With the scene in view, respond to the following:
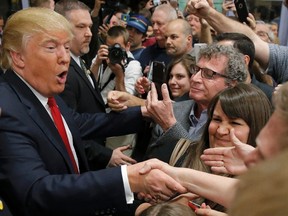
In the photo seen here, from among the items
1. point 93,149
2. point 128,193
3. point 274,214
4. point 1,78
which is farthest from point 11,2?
point 274,214

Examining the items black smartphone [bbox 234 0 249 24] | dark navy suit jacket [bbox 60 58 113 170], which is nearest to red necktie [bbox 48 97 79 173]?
dark navy suit jacket [bbox 60 58 113 170]

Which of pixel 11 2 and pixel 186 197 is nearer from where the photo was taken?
pixel 186 197

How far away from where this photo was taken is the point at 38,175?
1351 mm

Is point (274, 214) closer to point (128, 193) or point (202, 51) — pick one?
point (128, 193)

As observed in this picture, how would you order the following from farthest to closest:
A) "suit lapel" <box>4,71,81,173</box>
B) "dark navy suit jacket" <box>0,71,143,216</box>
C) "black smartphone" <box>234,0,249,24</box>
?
"black smartphone" <box>234,0,249,24</box> → "suit lapel" <box>4,71,81,173</box> → "dark navy suit jacket" <box>0,71,143,216</box>

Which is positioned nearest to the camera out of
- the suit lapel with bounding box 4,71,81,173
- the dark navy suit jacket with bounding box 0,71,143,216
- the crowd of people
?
the crowd of people

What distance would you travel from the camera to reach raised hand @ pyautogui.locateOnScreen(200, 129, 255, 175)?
1.29m

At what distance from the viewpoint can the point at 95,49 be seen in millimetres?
4441

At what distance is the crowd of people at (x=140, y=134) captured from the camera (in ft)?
4.04

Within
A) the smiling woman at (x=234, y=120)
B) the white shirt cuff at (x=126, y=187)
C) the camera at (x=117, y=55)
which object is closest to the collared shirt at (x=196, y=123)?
the smiling woman at (x=234, y=120)

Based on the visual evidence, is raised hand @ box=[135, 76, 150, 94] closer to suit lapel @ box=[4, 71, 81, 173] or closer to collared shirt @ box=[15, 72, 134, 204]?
collared shirt @ box=[15, 72, 134, 204]

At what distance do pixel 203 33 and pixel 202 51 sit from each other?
4.15 ft

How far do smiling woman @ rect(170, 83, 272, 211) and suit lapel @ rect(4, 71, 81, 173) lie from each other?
0.50 meters

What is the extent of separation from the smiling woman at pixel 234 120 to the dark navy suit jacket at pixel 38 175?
449 millimetres
